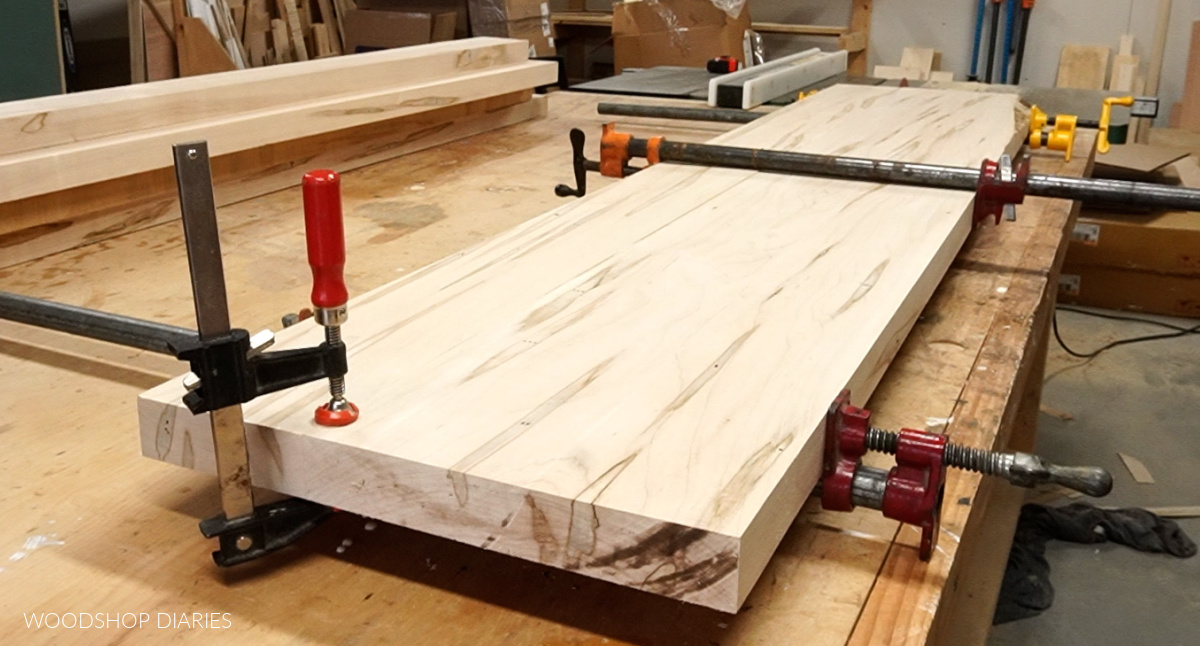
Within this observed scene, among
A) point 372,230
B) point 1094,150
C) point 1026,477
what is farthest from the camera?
point 1094,150

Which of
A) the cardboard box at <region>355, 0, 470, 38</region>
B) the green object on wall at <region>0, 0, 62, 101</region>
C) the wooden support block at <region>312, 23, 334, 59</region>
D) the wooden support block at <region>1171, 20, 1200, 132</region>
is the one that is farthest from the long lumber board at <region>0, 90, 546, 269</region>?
the wooden support block at <region>1171, 20, 1200, 132</region>

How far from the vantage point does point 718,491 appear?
2.45 feet

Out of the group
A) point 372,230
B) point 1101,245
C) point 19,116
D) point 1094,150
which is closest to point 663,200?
point 372,230

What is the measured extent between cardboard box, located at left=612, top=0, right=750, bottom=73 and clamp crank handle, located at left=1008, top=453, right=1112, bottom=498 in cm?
381

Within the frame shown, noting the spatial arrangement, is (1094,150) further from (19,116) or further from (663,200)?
(19,116)

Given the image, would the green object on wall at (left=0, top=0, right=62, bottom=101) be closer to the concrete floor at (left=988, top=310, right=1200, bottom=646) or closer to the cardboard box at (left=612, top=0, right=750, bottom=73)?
the cardboard box at (left=612, top=0, right=750, bottom=73)

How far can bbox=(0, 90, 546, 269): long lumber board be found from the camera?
1.61 metres

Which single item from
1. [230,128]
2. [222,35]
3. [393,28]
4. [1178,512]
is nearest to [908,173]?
[230,128]

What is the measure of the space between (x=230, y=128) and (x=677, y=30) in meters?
2.98

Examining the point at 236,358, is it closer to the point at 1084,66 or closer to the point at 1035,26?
the point at 1084,66

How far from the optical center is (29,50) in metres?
3.66

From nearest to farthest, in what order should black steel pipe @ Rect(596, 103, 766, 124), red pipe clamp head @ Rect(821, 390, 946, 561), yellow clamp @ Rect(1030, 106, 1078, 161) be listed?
red pipe clamp head @ Rect(821, 390, 946, 561) < yellow clamp @ Rect(1030, 106, 1078, 161) < black steel pipe @ Rect(596, 103, 766, 124)

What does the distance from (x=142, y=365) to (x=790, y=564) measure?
84cm

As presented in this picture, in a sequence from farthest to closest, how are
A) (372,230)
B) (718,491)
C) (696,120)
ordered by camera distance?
(696,120) → (372,230) → (718,491)
